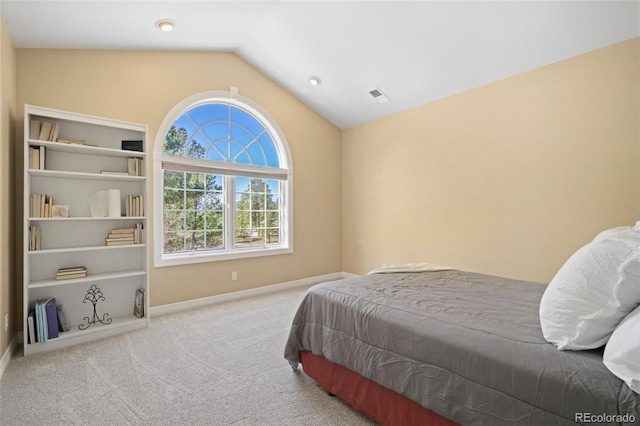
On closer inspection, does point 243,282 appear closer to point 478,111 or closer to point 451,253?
point 451,253

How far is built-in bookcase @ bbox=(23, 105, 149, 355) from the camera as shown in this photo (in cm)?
264

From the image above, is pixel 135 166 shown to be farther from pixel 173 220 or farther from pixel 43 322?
pixel 43 322

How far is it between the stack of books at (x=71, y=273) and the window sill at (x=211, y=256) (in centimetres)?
73

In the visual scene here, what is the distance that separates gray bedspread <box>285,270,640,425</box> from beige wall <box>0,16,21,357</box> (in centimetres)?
229

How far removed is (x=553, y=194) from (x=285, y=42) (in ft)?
11.2

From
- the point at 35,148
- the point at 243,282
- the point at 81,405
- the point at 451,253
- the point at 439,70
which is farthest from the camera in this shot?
the point at 243,282

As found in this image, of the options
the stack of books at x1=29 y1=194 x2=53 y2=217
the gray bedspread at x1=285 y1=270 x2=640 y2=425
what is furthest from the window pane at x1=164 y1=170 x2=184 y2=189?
the gray bedspread at x1=285 y1=270 x2=640 y2=425

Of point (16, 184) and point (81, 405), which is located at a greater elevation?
point (16, 184)

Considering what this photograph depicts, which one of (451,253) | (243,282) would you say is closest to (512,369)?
(451,253)

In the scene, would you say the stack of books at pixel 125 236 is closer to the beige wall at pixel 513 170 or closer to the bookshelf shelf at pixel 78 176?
the bookshelf shelf at pixel 78 176

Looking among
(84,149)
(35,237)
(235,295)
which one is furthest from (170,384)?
(84,149)

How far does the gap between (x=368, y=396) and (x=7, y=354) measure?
2.78 metres

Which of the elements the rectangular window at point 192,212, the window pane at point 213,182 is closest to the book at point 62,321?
the rectangular window at point 192,212

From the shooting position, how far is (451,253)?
12.8 ft
